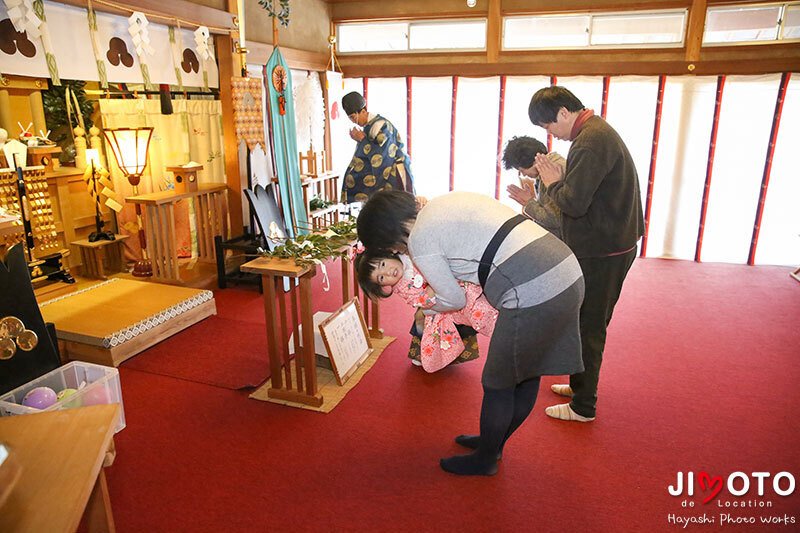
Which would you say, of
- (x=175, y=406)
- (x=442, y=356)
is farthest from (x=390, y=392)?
(x=175, y=406)

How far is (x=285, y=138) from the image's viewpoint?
4602mm

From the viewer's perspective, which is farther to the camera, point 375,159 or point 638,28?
point 638,28

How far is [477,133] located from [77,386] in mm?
4662

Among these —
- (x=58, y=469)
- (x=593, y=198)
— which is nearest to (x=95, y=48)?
(x=58, y=469)

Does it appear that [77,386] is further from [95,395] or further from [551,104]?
[551,104]

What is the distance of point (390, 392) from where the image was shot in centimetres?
287

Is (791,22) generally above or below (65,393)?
above

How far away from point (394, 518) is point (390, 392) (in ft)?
3.04

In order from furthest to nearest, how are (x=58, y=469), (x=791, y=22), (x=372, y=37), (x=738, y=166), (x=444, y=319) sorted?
(x=372, y=37), (x=738, y=166), (x=791, y=22), (x=444, y=319), (x=58, y=469)

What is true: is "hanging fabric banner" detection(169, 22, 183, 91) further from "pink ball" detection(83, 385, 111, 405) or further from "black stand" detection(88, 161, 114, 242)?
"pink ball" detection(83, 385, 111, 405)

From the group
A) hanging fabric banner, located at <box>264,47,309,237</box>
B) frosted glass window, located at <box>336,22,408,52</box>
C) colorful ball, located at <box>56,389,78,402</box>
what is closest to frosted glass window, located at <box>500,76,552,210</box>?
frosted glass window, located at <box>336,22,408,52</box>

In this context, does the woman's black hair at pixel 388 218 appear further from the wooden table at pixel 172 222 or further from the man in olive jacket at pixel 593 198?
the wooden table at pixel 172 222

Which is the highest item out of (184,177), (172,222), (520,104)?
(520,104)

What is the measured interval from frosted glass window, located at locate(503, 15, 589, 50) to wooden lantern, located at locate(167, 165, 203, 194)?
136 inches
